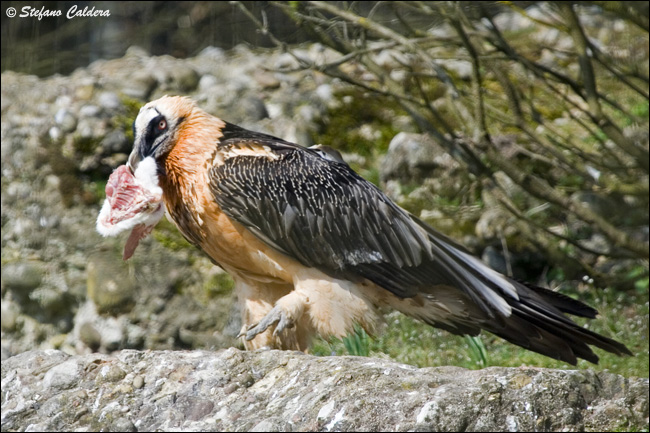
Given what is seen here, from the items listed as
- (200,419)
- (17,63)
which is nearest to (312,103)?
(17,63)

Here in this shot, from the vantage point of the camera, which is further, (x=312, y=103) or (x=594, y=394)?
(x=312, y=103)

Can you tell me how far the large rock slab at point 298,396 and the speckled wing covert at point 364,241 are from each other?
954 millimetres

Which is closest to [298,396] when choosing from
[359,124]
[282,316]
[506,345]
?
[282,316]

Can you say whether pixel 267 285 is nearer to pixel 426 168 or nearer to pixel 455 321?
pixel 455 321

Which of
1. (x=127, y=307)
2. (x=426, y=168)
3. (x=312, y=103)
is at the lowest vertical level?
(x=127, y=307)

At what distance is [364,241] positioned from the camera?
5133 millimetres

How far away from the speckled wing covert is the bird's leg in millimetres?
262

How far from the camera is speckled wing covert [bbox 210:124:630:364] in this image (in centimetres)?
497

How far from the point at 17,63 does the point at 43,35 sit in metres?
0.70

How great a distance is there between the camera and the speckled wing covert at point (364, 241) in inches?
196

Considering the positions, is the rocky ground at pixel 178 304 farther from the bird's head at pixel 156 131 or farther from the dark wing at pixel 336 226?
the bird's head at pixel 156 131

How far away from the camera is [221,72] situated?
34.5 ft

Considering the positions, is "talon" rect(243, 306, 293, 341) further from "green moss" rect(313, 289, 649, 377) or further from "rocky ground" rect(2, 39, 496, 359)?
"rocky ground" rect(2, 39, 496, 359)

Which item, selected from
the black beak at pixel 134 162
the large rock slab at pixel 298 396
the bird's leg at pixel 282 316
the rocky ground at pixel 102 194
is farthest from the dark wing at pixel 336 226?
the rocky ground at pixel 102 194
